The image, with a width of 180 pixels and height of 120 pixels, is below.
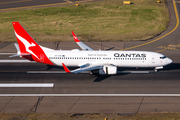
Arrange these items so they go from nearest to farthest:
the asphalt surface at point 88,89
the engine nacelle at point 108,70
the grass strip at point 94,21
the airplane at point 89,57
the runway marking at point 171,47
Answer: the asphalt surface at point 88,89
the engine nacelle at point 108,70
the airplane at point 89,57
the runway marking at point 171,47
the grass strip at point 94,21

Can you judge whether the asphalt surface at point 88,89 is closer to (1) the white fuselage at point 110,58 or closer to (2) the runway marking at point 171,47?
(1) the white fuselage at point 110,58

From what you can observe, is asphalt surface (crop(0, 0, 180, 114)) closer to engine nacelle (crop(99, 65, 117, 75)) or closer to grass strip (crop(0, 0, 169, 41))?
engine nacelle (crop(99, 65, 117, 75))

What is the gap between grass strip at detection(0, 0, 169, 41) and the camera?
65250 millimetres

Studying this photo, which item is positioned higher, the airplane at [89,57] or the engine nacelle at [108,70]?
the airplane at [89,57]

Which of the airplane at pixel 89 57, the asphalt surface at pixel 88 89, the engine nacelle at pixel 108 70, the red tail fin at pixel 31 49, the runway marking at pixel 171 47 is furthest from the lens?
the runway marking at pixel 171 47

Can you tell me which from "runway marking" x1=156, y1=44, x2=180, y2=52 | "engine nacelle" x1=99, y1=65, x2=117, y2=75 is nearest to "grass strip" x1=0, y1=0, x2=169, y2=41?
"runway marking" x1=156, y1=44, x2=180, y2=52

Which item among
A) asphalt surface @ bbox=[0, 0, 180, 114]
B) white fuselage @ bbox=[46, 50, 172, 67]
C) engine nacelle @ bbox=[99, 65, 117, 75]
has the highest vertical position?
white fuselage @ bbox=[46, 50, 172, 67]

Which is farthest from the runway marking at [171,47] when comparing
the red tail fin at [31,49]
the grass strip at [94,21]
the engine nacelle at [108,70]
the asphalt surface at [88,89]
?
the red tail fin at [31,49]

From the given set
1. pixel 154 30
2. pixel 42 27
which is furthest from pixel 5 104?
pixel 154 30

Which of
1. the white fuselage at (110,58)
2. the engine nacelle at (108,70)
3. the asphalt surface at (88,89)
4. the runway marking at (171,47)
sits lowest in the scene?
the asphalt surface at (88,89)

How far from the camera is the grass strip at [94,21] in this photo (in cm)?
6525

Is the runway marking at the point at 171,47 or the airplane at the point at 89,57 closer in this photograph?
the airplane at the point at 89,57

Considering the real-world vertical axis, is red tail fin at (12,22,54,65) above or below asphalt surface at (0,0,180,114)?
above

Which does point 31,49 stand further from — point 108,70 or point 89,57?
point 108,70
